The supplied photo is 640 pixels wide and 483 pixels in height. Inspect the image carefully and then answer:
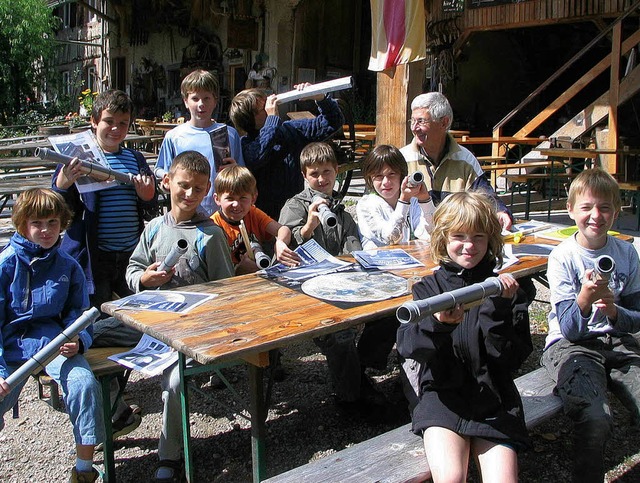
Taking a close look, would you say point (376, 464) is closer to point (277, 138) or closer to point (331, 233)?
point (331, 233)

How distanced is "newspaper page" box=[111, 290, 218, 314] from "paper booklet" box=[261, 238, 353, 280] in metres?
0.44

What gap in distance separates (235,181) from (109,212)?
0.72 m

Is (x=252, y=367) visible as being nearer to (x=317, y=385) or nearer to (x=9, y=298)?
(x=9, y=298)

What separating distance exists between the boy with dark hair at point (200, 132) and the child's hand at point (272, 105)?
23 cm

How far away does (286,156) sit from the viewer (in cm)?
407

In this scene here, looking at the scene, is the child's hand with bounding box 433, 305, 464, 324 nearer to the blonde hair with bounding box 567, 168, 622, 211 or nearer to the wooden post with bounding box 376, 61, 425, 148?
the blonde hair with bounding box 567, 168, 622, 211

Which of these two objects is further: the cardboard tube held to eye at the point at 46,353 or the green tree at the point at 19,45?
the green tree at the point at 19,45

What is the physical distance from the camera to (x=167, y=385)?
2713 mm

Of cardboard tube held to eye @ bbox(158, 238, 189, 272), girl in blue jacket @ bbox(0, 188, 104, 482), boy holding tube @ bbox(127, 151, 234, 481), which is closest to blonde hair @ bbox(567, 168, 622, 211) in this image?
boy holding tube @ bbox(127, 151, 234, 481)

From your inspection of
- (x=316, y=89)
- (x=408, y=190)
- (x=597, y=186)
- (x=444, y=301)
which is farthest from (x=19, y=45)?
(x=444, y=301)

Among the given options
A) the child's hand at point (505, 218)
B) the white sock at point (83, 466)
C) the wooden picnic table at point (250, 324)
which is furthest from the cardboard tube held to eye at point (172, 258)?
the child's hand at point (505, 218)

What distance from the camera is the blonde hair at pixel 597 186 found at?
2764 millimetres

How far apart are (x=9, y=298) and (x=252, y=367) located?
3.39 ft

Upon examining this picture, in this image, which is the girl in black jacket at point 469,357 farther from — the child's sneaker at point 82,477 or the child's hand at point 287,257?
the child's sneaker at point 82,477
